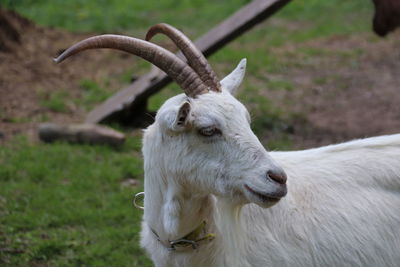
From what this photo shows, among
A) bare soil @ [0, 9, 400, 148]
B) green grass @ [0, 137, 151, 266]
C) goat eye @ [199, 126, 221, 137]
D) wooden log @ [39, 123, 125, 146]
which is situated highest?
goat eye @ [199, 126, 221, 137]

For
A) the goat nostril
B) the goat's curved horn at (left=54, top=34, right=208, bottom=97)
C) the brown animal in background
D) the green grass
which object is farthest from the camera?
the brown animal in background

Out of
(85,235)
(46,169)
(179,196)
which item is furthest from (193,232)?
(46,169)

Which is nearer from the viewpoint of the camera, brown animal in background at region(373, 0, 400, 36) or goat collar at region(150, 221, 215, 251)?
goat collar at region(150, 221, 215, 251)

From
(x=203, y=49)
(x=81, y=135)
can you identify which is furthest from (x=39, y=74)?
(x=203, y=49)

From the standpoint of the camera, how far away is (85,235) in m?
5.93

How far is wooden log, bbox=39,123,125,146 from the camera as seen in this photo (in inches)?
304

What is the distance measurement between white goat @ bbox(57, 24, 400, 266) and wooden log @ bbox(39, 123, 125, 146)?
3657 millimetres

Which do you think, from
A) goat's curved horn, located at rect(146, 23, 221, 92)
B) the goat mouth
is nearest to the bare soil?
goat's curved horn, located at rect(146, 23, 221, 92)

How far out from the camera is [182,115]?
3.46 metres

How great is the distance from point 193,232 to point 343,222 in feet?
3.38

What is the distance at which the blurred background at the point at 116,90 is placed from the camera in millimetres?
6047

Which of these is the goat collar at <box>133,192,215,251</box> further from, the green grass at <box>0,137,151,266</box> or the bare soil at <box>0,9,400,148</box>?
the bare soil at <box>0,9,400,148</box>

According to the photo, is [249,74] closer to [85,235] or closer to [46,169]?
[46,169]

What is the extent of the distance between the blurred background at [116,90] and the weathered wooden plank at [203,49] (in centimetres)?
29
